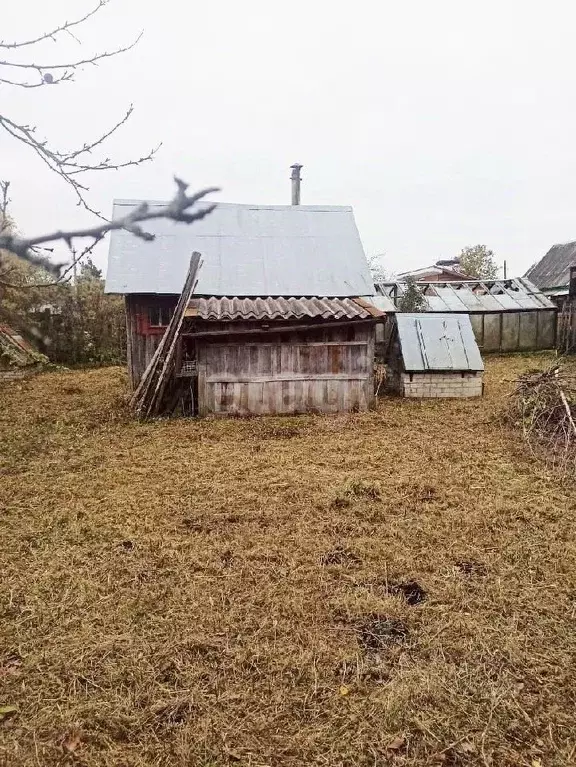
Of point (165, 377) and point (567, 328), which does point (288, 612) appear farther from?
point (567, 328)

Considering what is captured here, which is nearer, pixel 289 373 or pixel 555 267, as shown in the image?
pixel 289 373

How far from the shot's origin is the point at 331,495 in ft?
20.0

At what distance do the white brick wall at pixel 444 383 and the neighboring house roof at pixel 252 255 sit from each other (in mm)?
2454

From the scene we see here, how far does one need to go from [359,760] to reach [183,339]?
9.00 m

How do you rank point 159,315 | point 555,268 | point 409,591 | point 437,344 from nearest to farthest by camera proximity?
point 409,591, point 437,344, point 159,315, point 555,268

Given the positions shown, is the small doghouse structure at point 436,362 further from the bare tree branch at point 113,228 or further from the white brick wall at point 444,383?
the bare tree branch at point 113,228

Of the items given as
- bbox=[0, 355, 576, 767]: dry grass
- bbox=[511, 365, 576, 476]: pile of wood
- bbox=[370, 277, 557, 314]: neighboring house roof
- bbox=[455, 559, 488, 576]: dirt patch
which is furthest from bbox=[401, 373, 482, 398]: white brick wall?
bbox=[455, 559, 488, 576]: dirt patch

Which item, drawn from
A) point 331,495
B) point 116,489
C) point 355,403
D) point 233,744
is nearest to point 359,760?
point 233,744

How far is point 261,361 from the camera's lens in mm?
10430

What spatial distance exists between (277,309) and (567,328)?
44.3 ft

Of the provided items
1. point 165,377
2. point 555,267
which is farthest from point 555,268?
point 165,377

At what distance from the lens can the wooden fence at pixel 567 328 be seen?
18.6m

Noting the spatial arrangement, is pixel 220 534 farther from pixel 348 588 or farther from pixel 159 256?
pixel 159 256

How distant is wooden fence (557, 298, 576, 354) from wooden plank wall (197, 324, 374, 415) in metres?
11.3
